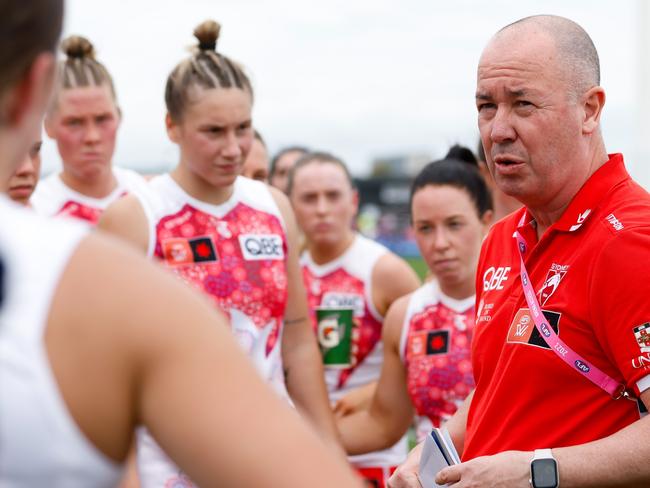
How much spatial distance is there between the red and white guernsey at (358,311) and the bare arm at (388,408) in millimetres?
453

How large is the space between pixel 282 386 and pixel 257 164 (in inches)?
109

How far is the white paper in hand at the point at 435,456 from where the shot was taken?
9.50 feet

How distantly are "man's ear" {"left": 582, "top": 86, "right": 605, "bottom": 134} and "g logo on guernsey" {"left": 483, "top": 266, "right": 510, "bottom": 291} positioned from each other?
470 millimetres

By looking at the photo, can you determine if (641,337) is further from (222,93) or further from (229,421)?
(222,93)

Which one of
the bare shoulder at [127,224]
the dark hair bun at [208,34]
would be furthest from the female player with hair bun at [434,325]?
the bare shoulder at [127,224]

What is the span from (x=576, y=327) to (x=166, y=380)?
1.61 m

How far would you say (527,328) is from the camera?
2678 millimetres

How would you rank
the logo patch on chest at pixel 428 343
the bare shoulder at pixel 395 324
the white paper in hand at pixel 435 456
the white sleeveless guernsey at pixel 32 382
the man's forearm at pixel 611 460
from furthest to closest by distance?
the bare shoulder at pixel 395 324
the logo patch on chest at pixel 428 343
the white paper in hand at pixel 435 456
the man's forearm at pixel 611 460
the white sleeveless guernsey at pixel 32 382

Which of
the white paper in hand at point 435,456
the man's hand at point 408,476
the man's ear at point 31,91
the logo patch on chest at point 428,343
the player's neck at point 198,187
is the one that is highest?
the man's ear at point 31,91

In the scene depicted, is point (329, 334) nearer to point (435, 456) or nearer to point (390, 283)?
point (390, 283)

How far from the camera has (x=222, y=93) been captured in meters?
4.21

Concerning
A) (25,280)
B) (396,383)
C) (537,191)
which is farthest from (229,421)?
(396,383)

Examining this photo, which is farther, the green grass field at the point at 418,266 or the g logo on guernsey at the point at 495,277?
the green grass field at the point at 418,266

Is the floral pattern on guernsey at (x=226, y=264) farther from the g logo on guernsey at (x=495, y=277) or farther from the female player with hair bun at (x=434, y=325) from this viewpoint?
the g logo on guernsey at (x=495, y=277)
